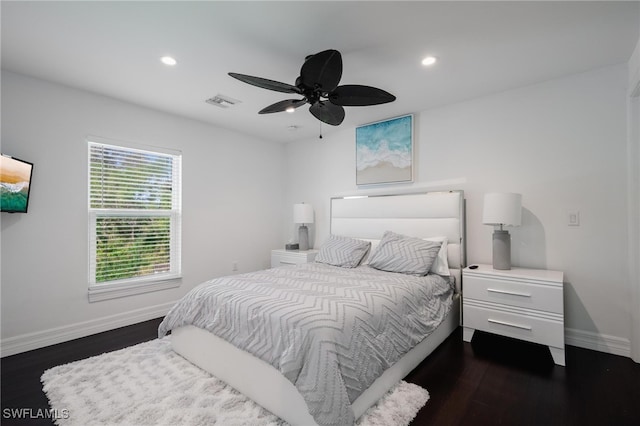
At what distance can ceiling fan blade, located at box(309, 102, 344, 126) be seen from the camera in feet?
7.95

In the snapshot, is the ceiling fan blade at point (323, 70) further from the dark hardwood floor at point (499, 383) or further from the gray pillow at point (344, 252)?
the dark hardwood floor at point (499, 383)

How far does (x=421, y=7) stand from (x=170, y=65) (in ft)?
6.83

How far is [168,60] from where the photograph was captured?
251 centimetres

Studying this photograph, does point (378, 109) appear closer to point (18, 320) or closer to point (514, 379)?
point (514, 379)

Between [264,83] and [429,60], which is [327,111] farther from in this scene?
[429,60]

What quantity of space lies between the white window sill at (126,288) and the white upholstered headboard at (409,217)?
230cm

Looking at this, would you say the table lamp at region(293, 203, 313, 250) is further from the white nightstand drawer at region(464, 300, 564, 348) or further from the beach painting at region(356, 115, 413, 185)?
the white nightstand drawer at region(464, 300, 564, 348)

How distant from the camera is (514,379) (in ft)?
7.21

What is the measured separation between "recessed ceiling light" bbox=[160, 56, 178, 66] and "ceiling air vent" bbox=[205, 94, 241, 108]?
68cm

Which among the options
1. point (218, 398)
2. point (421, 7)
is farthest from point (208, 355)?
point (421, 7)

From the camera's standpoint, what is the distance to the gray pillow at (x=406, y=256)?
9.45 ft

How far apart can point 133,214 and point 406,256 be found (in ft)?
10.3
